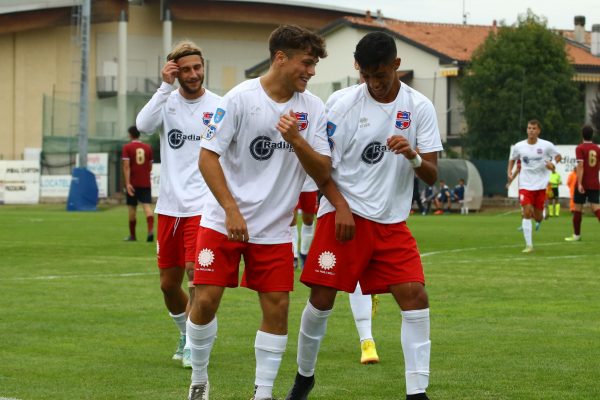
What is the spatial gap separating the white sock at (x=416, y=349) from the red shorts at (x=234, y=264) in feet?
2.37

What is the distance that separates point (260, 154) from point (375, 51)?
Result: 0.86m

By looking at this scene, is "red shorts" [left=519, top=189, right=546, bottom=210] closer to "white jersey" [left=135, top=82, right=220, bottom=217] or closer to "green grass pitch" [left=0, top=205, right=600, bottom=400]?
"green grass pitch" [left=0, top=205, right=600, bottom=400]

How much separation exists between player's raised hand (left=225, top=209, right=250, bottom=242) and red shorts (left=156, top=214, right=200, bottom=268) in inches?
78.3

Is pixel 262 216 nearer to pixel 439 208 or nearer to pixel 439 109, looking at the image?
pixel 439 208

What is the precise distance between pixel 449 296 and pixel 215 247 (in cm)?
711

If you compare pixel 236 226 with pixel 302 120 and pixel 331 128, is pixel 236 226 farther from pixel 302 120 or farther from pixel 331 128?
pixel 331 128

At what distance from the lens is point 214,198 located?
7.15m

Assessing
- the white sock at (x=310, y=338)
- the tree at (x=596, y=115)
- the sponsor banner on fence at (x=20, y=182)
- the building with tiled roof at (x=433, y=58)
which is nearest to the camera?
the white sock at (x=310, y=338)

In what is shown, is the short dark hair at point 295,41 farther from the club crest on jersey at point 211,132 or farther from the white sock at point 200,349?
the white sock at point 200,349

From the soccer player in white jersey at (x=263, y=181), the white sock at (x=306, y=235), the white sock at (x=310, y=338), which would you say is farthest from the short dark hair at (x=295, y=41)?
the white sock at (x=306, y=235)

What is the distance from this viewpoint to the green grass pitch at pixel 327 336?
26.3 ft

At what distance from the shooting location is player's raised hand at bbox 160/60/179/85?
8.70 metres

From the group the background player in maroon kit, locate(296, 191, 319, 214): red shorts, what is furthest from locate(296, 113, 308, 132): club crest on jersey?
the background player in maroon kit

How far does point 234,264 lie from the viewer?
7.12m
